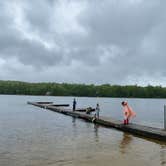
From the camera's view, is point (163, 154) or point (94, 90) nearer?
point (163, 154)

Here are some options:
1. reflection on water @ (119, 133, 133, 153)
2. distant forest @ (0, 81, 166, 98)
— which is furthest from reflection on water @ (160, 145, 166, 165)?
distant forest @ (0, 81, 166, 98)

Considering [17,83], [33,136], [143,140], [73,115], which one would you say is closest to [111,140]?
[143,140]

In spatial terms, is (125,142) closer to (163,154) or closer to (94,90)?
(163,154)

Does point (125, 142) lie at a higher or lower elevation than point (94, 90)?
lower

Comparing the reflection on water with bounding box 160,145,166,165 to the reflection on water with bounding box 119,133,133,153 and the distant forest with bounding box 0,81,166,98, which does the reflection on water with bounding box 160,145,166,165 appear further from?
the distant forest with bounding box 0,81,166,98

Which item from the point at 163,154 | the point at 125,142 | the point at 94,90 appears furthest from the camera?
the point at 94,90

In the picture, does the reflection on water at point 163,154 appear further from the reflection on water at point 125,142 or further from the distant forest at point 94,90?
the distant forest at point 94,90

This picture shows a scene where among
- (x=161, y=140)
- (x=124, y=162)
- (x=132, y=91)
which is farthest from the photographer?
(x=132, y=91)

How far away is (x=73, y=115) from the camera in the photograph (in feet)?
126

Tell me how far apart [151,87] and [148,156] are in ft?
550

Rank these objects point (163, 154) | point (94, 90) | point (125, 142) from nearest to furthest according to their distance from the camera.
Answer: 1. point (163, 154)
2. point (125, 142)
3. point (94, 90)

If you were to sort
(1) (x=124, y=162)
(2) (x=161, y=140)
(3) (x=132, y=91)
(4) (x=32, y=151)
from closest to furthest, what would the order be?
(1) (x=124, y=162), (4) (x=32, y=151), (2) (x=161, y=140), (3) (x=132, y=91)

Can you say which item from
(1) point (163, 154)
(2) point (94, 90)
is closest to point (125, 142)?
(1) point (163, 154)

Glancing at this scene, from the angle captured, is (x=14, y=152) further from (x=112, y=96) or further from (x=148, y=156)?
(x=112, y=96)
